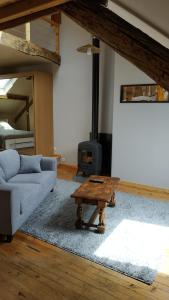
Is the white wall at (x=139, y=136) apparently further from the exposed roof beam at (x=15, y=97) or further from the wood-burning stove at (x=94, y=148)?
the exposed roof beam at (x=15, y=97)

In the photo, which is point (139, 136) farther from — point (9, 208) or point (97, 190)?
point (9, 208)

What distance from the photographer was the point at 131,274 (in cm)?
195

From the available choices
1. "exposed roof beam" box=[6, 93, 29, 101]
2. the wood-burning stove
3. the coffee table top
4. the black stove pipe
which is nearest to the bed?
"exposed roof beam" box=[6, 93, 29, 101]

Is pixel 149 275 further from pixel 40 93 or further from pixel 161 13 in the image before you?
pixel 40 93

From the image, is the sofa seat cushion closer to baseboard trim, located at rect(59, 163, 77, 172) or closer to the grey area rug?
the grey area rug

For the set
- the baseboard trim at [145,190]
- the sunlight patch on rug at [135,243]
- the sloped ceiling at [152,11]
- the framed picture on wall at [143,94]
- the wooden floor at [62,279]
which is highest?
the sloped ceiling at [152,11]

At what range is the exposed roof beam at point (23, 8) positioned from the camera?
1526 mm

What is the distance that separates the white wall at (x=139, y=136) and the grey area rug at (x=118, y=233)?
68 centimetres

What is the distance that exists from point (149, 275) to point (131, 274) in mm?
157

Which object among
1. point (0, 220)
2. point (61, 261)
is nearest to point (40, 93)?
point (0, 220)

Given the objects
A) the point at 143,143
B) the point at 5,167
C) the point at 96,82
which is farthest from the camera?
the point at 96,82

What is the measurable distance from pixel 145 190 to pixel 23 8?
3.28 meters

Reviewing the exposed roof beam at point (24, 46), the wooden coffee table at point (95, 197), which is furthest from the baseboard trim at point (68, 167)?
the exposed roof beam at point (24, 46)

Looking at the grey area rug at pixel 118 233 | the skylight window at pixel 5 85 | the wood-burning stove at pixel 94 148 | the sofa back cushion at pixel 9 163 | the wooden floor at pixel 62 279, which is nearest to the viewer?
the wooden floor at pixel 62 279
